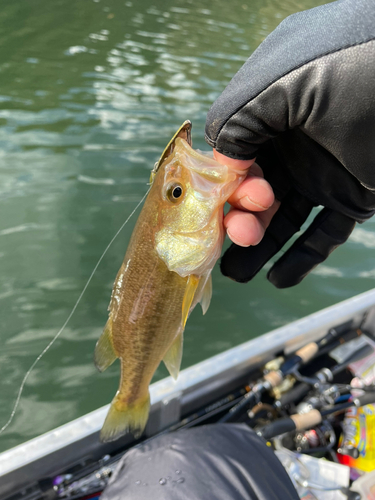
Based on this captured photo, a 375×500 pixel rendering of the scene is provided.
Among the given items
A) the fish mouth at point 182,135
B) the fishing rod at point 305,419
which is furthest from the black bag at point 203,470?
the fish mouth at point 182,135

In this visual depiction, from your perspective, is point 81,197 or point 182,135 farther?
point 81,197

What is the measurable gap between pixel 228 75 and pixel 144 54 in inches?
88.1

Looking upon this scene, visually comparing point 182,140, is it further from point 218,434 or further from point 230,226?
point 218,434

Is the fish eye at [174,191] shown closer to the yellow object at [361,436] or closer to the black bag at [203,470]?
the black bag at [203,470]

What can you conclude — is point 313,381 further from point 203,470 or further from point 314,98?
point 314,98

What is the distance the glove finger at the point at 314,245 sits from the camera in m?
2.34

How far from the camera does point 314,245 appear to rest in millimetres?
2402

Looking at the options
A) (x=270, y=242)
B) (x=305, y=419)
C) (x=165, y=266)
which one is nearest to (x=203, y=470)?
(x=165, y=266)

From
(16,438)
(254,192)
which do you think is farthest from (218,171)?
(16,438)

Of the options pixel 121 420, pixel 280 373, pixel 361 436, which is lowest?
pixel 361 436

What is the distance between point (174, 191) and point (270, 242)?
37.1 inches

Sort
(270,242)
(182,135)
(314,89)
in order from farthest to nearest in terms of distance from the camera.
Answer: (270,242)
(182,135)
(314,89)

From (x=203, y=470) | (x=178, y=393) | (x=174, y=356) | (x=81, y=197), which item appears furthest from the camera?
(x=81, y=197)

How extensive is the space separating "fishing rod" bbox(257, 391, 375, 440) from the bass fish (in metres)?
0.97
